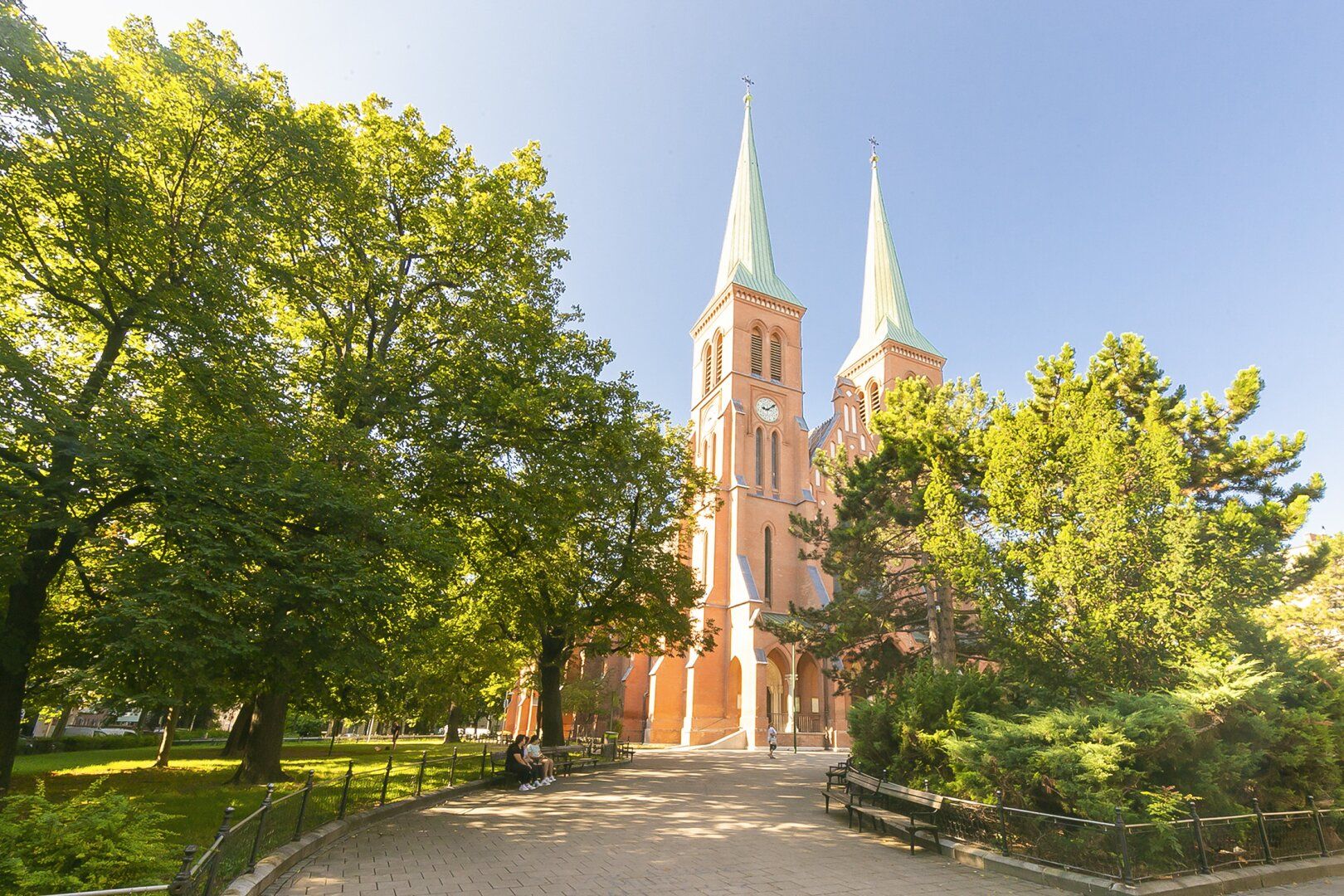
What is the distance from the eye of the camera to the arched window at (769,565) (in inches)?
1451

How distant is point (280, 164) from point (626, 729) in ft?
111

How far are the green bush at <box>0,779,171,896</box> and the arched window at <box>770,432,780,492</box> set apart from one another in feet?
117

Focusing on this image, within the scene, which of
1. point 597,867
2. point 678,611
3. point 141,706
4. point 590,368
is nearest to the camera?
point 597,867

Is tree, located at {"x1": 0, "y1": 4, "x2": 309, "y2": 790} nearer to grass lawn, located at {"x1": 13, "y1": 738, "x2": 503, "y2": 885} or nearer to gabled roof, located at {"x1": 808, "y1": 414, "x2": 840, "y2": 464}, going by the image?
grass lawn, located at {"x1": 13, "y1": 738, "x2": 503, "y2": 885}

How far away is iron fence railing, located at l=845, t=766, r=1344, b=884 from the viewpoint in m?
7.21

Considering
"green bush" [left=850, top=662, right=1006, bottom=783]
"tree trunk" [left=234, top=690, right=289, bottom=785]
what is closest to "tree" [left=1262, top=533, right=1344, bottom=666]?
"green bush" [left=850, top=662, right=1006, bottom=783]

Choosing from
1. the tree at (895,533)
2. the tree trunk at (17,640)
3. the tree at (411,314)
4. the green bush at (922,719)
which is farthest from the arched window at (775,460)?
the tree trunk at (17,640)

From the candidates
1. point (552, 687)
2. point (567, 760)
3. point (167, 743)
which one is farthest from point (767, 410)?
point (167, 743)

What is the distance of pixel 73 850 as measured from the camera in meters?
4.66

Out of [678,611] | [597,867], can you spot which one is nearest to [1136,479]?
[597,867]

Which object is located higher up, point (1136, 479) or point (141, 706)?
point (1136, 479)

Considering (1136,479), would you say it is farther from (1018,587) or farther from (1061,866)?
(1061,866)

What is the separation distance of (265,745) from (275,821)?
726 cm

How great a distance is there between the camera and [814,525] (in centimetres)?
2002
